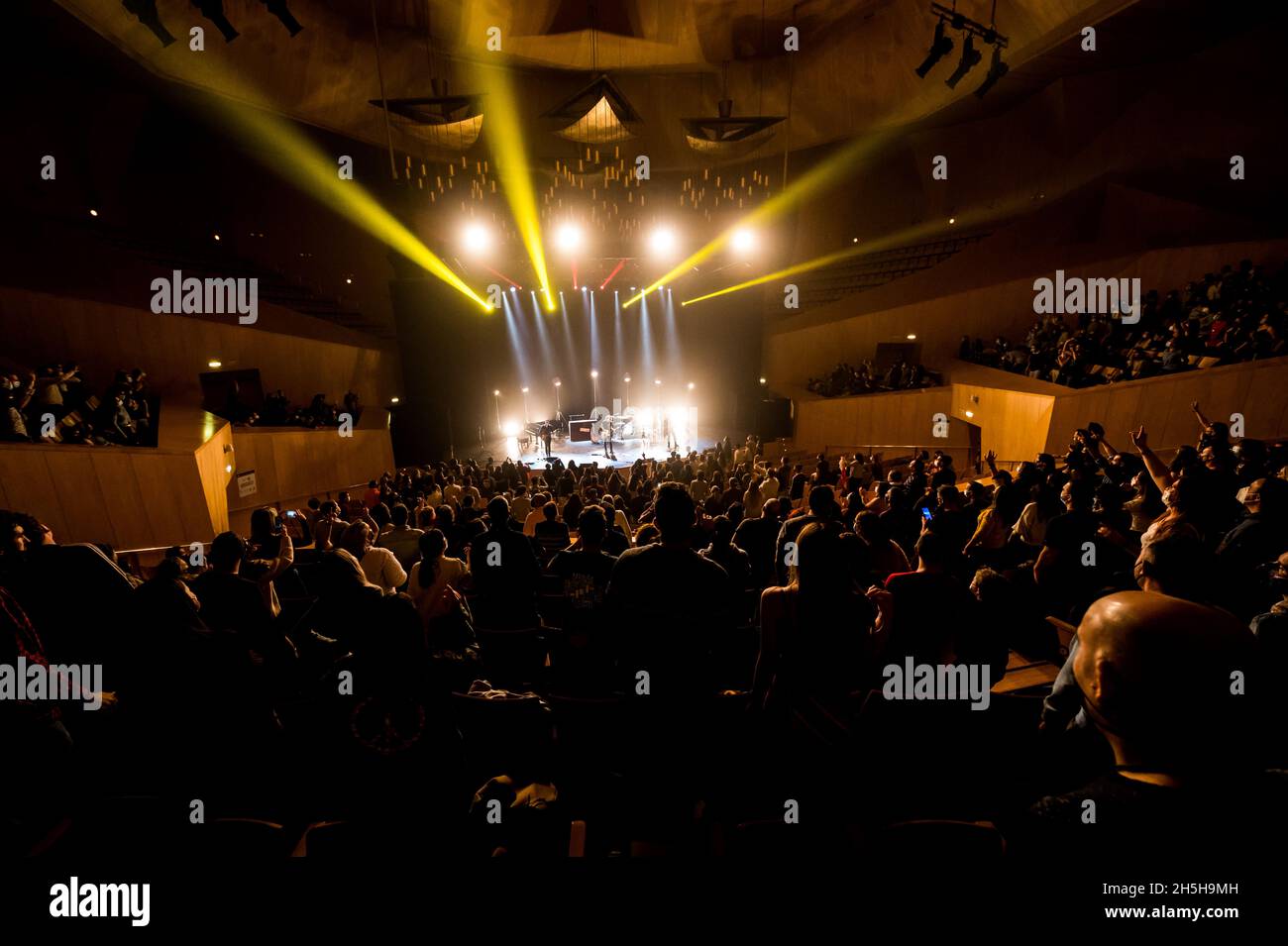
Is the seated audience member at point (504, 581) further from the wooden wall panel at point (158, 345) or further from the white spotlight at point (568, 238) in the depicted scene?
the white spotlight at point (568, 238)

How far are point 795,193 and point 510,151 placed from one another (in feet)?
29.8

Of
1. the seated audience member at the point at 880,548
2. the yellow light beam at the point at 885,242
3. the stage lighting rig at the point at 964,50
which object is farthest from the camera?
the yellow light beam at the point at 885,242

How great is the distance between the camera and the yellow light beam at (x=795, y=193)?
55.8ft

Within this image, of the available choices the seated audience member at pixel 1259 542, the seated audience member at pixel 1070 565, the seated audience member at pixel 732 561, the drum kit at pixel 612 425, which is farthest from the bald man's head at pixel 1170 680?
the drum kit at pixel 612 425

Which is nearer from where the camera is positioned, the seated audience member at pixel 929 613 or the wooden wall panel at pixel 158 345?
the seated audience member at pixel 929 613

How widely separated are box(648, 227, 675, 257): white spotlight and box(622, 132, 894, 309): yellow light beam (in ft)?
4.98

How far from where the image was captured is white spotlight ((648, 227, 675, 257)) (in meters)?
16.6

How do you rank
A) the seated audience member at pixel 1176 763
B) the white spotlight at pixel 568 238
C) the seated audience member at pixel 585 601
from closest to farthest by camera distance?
the seated audience member at pixel 1176 763
the seated audience member at pixel 585 601
the white spotlight at pixel 568 238

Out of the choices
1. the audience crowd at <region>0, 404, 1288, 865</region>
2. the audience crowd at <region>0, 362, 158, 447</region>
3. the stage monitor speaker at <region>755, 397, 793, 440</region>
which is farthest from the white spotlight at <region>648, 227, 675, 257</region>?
the audience crowd at <region>0, 404, 1288, 865</region>

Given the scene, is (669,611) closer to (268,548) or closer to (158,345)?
(268,548)

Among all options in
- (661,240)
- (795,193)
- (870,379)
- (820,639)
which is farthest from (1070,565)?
(795,193)

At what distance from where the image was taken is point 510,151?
52.1 ft

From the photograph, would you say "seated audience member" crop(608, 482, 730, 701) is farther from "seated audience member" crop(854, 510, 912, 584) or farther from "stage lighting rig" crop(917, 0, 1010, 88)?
"stage lighting rig" crop(917, 0, 1010, 88)
